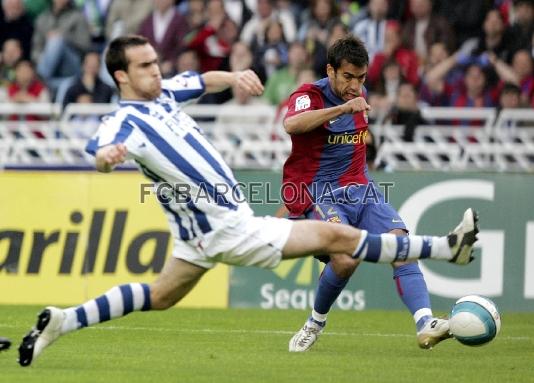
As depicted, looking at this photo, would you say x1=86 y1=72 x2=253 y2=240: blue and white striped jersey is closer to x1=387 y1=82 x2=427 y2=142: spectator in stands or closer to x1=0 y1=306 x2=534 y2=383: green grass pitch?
x1=0 y1=306 x2=534 y2=383: green grass pitch

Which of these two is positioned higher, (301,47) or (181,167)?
(181,167)

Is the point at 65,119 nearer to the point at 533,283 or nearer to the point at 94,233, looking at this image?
the point at 94,233

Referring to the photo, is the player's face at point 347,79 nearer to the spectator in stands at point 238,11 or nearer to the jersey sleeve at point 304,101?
the jersey sleeve at point 304,101

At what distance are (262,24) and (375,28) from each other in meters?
1.51

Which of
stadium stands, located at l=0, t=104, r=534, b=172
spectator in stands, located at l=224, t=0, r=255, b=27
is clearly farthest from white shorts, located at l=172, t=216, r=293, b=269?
spectator in stands, located at l=224, t=0, r=255, b=27

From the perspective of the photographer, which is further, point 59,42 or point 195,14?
point 195,14

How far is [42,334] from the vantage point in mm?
8156

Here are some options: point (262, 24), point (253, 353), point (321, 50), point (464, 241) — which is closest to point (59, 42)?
point (262, 24)

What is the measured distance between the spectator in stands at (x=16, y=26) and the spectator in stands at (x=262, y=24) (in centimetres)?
318

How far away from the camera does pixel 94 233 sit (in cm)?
1354

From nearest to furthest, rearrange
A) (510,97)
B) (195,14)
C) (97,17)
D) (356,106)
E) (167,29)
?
(356,106) → (510,97) → (167,29) → (195,14) → (97,17)

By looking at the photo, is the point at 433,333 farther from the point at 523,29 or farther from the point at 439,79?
the point at 523,29

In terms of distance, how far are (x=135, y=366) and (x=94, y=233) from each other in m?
5.07

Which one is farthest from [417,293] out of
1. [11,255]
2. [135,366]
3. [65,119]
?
[65,119]
